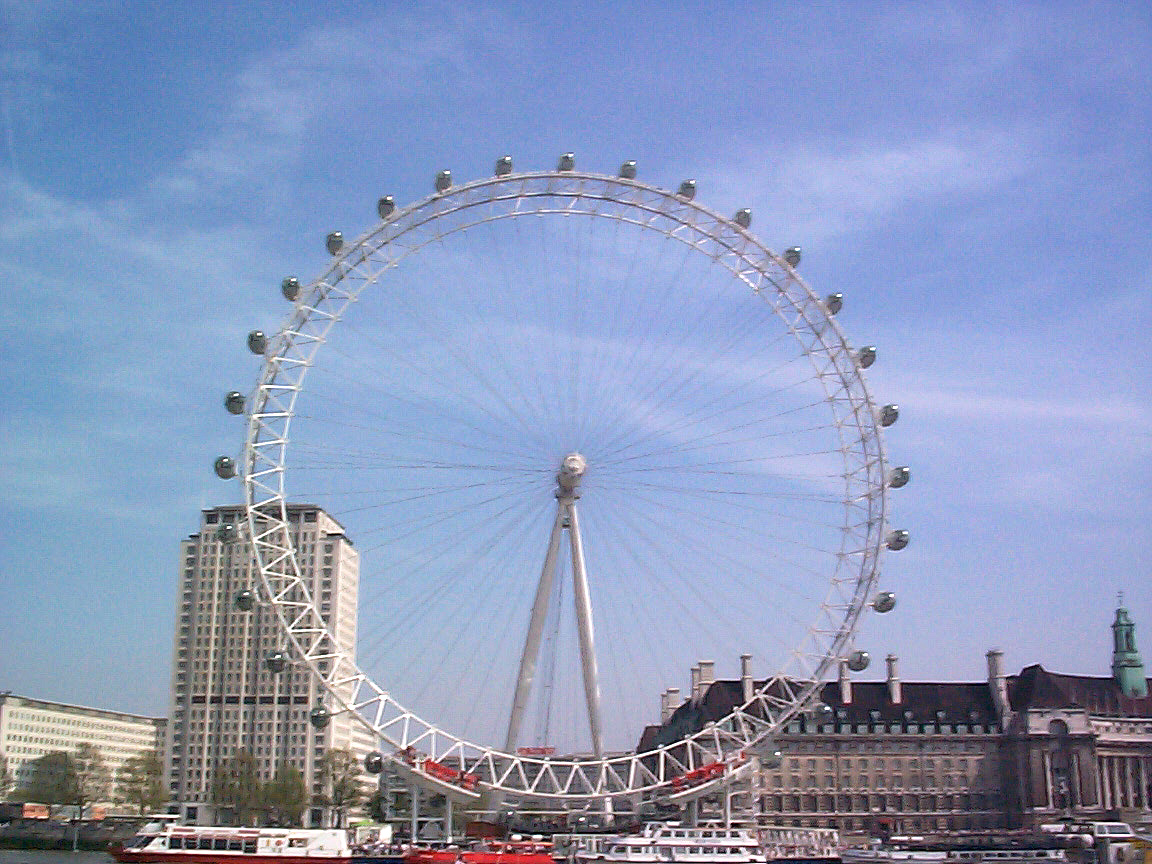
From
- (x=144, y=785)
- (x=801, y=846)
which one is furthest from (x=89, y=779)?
(x=801, y=846)

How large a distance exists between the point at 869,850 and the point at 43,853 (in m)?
59.7

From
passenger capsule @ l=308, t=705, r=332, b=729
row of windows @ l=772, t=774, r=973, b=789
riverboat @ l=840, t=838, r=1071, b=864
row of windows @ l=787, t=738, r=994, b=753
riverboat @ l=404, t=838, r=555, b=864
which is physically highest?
passenger capsule @ l=308, t=705, r=332, b=729

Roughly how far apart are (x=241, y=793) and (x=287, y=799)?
655 centimetres

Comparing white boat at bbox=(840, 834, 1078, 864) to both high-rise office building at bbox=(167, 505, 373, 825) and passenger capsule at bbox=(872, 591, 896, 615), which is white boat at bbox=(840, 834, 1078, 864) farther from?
high-rise office building at bbox=(167, 505, 373, 825)

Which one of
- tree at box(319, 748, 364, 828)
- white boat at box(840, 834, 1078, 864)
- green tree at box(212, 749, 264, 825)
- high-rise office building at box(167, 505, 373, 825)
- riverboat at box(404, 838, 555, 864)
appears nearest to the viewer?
riverboat at box(404, 838, 555, 864)

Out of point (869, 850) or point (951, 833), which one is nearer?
point (869, 850)

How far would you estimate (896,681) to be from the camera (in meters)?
120

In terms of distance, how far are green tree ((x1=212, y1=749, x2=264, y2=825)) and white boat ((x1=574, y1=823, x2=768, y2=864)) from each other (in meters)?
64.8

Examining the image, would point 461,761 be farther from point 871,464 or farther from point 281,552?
point 871,464

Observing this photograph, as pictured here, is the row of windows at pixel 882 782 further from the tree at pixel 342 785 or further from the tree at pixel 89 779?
the tree at pixel 89 779

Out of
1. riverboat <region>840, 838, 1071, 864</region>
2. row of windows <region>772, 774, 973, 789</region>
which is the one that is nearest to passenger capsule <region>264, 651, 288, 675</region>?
riverboat <region>840, 838, 1071, 864</region>

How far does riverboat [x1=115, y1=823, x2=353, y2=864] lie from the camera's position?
65.7 meters

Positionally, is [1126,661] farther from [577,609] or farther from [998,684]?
[577,609]

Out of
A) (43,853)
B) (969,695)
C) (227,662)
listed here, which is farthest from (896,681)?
(227,662)
